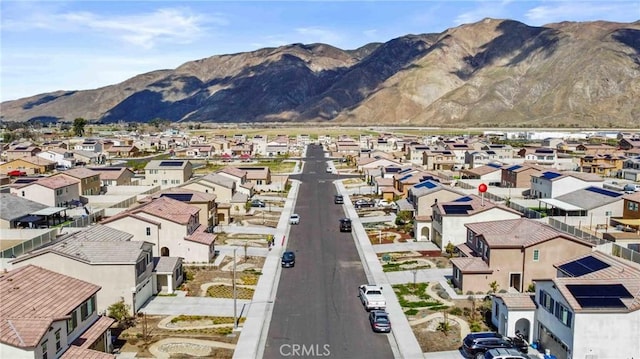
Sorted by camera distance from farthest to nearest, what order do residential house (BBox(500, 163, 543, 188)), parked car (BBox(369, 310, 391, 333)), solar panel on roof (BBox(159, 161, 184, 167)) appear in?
solar panel on roof (BBox(159, 161, 184, 167)) < residential house (BBox(500, 163, 543, 188)) < parked car (BBox(369, 310, 391, 333))

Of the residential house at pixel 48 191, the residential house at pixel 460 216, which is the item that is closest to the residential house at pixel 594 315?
the residential house at pixel 460 216

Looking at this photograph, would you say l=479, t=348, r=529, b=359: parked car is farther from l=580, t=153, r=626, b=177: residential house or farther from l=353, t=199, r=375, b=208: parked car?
l=580, t=153, r=626, b=177: residential house

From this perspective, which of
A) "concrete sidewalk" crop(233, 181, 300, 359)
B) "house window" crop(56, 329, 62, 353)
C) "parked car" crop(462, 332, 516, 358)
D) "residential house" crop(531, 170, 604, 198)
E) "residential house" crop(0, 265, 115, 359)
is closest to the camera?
"residential house" crop(0, 265, 115, 359)

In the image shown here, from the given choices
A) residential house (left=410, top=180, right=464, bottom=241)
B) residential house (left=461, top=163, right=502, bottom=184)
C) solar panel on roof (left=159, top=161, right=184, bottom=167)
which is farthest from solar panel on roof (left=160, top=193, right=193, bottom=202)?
residential house (left=461, top=163, right=502, bottom=184)

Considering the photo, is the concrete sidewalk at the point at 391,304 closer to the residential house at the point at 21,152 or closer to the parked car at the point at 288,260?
the parked car at the point at 288,260

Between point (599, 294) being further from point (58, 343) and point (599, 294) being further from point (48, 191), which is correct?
point (48, 191)

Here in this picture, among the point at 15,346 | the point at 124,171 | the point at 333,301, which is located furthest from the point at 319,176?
the point at 15,346
